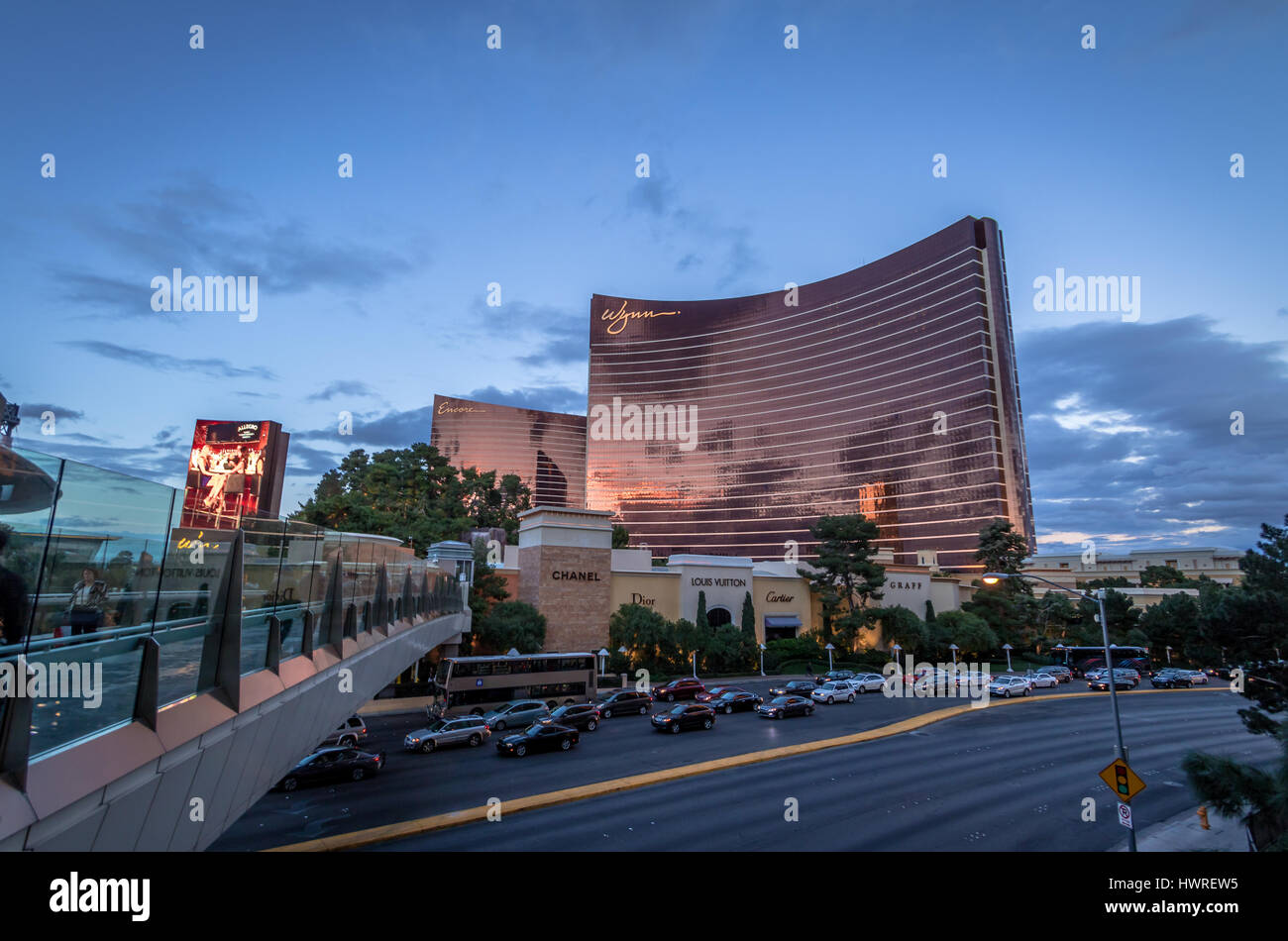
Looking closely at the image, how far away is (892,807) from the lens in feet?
58.1

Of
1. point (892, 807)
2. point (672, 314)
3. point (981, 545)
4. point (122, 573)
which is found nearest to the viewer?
point (122, 573)

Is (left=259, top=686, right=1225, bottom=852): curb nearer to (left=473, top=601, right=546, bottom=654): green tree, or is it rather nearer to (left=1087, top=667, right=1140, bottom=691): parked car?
(left=473, top=601, right=546, bottom=654): green tree

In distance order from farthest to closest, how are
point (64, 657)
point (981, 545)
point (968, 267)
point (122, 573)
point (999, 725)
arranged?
point (968, 267) → point (981, 545) → point (999, 725) → point (122, 573) → point (64, 657)

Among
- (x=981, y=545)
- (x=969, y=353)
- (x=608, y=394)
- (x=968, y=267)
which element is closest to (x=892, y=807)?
(x=981, y=545)

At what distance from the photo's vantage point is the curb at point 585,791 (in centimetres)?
1434

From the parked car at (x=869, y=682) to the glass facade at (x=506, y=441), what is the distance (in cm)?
12897

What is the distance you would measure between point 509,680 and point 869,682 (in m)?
25.1

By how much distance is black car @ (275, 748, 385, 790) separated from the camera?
1950 cm

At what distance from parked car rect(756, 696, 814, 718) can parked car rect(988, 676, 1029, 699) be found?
694 inches

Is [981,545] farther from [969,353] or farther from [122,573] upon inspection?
[122,573]
